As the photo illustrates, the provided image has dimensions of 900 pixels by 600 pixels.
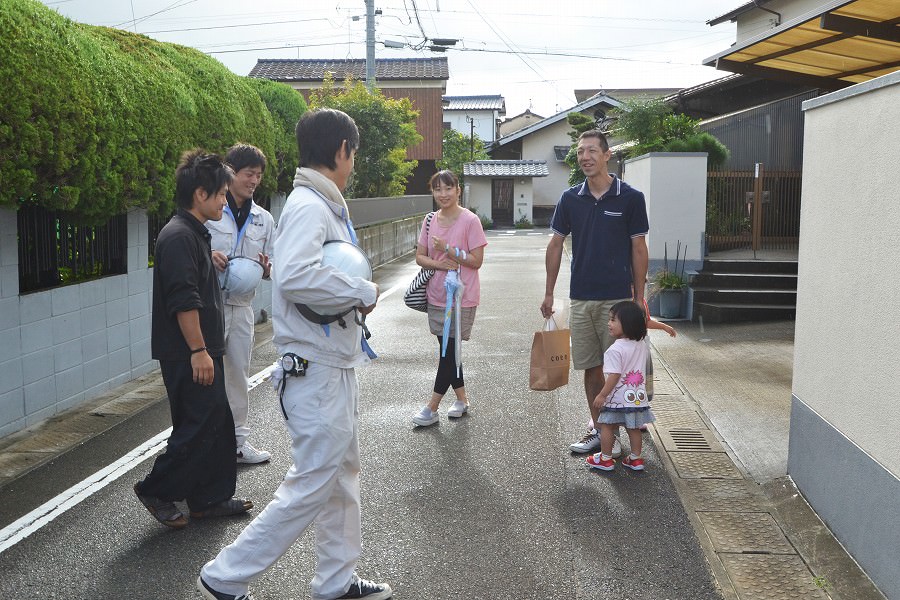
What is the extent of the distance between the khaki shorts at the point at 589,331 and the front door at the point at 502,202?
4127cm

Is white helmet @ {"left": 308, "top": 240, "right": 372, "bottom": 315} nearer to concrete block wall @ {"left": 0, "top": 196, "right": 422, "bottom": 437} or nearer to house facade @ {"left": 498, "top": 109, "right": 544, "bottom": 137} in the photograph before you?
concrete block wall @ {"left": 0, "top": 196, "right": 422, "bottom": 437}

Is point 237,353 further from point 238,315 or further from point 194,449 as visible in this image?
point 194,449

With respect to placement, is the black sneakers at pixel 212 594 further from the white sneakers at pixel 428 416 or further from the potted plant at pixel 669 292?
the potted plant at pixel 669 292

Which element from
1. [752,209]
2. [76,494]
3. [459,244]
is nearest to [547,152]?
[752,209]

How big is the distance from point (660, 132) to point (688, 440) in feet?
35.1

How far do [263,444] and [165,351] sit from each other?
67.6 inches

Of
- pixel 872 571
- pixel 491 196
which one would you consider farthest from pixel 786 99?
pixel 491 196

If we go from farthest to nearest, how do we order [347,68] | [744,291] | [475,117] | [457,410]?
[475,117]
[347,68]
[744,291]
[457,410]

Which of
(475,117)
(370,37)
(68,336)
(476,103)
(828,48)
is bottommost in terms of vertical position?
(68,336)

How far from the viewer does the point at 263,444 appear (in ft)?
20.1

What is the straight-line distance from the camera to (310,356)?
351cm

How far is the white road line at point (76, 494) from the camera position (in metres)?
4.61

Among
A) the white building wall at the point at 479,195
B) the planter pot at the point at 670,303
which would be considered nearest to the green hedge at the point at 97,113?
the planter pot at the point at 670,303

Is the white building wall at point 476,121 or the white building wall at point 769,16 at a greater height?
the white building wall at point 476,121
